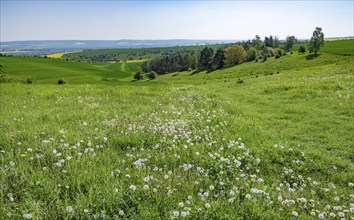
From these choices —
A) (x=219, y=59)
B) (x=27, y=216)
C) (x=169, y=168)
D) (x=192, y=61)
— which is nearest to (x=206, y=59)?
(x=219, y=59)

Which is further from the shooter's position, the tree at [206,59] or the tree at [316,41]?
the tree at [206,59]

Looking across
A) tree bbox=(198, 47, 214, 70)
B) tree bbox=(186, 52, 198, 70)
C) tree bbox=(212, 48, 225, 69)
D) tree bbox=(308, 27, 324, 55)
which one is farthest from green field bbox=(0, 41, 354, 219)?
tree bbox=(186, 52, 198, 70)

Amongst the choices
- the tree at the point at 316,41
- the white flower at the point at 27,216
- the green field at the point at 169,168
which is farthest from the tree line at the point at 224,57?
the white flower at the point at 27,216

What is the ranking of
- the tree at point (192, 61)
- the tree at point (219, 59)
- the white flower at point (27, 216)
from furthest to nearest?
1. the tree at point (192, 61)
2. the tree at point (219, 59)
3. the white flower at point (27, 216)

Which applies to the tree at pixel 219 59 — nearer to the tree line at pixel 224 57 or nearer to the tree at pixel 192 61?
the tree line at pixel 224 57

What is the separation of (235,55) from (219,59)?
704cm

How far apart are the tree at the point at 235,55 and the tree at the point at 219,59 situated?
2.62 metres

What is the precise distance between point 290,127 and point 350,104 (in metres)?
5.68

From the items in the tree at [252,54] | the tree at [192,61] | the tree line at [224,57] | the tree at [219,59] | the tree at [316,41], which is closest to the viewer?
the tree at [316,41]

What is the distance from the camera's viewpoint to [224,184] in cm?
550

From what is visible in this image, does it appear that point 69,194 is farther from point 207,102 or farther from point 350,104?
point 350,104

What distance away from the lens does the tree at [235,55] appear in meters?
110

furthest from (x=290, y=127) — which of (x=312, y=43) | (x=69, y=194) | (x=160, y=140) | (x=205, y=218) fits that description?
(x=312, y=43)

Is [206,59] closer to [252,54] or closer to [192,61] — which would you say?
[192,61]
